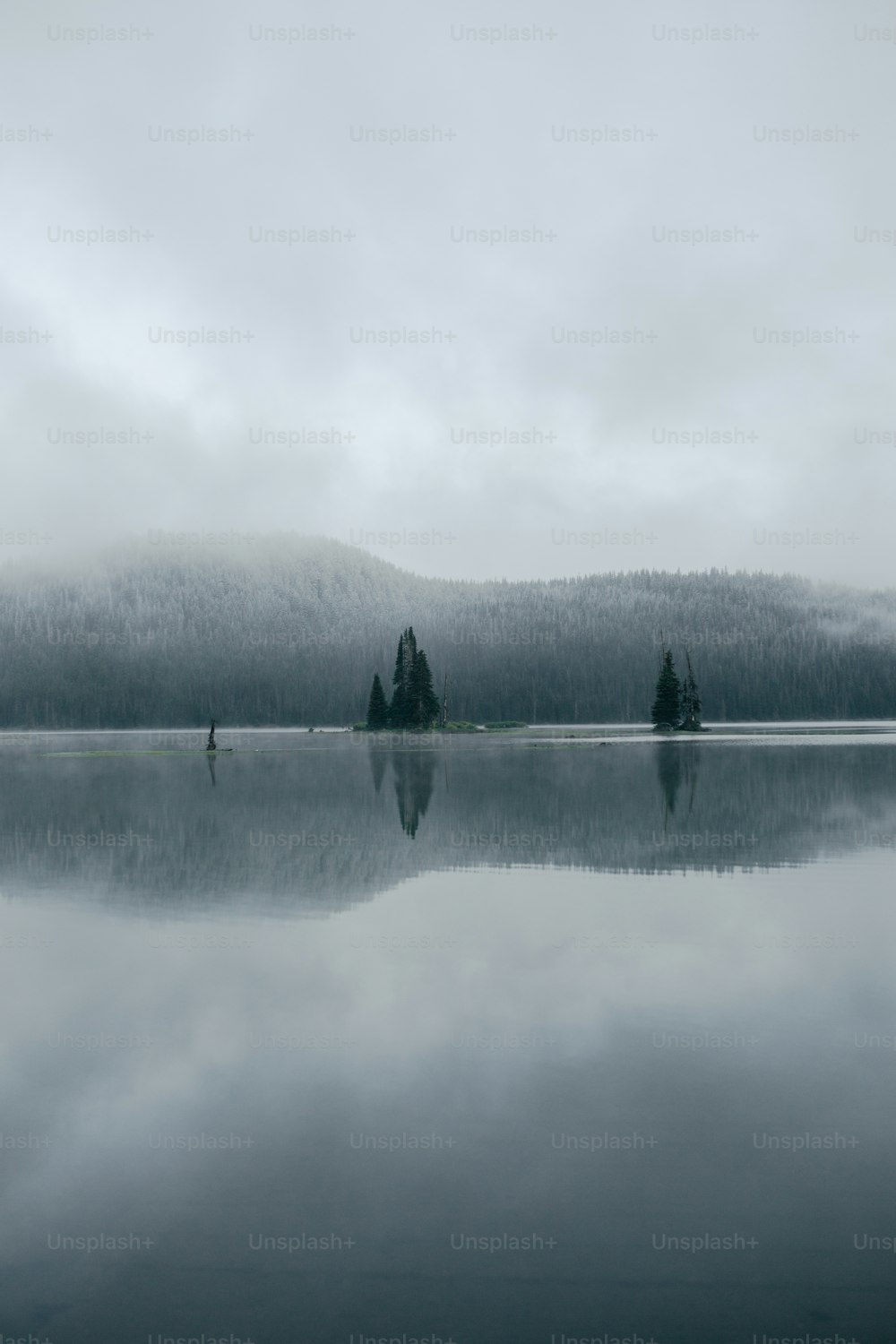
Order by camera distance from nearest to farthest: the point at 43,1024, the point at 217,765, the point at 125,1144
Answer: the point at 125,1144
the point at 43,1024
the point at 217,765

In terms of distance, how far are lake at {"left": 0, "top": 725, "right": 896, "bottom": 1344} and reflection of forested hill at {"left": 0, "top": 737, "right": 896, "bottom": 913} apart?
336 millimetres

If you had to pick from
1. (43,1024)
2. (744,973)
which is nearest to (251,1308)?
(43,1024)

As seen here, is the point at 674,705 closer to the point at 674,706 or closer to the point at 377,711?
the point at 674,706

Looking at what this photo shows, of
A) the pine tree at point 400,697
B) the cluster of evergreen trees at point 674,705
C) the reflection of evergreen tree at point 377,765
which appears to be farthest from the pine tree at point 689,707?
the reflection of evergreen tree at point 377,765

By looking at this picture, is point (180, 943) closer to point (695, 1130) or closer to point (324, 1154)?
point (324, 1154)

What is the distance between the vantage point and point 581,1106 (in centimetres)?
834

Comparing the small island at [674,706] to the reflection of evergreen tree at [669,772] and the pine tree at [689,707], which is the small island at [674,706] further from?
the reflection of evergreen tree at [669,772]

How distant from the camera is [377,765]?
55.2 metres

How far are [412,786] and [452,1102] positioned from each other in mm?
31266

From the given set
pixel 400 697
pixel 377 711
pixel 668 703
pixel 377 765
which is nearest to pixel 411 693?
pixel 400 697

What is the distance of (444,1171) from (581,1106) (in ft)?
5.14

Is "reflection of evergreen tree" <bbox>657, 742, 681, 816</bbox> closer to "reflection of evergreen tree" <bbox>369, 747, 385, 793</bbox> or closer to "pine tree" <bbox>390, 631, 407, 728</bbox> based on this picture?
"reflection of evergreen tree" <bbox>369, 747, 385, 793</bbox>

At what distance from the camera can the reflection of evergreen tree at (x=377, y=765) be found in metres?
42.0

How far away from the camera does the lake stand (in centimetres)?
589
